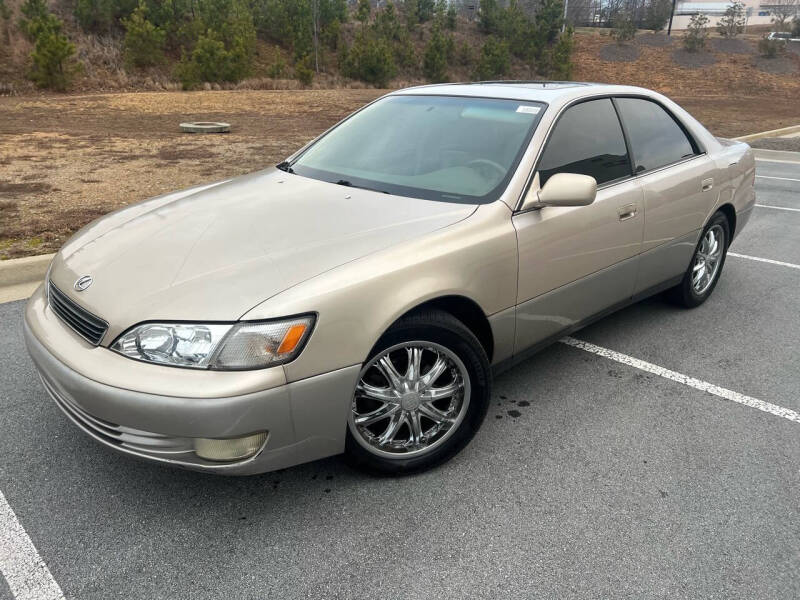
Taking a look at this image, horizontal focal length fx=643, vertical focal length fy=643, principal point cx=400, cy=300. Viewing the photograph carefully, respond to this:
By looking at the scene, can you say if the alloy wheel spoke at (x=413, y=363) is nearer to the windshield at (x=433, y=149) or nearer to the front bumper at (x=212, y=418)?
the front bumper at (x=212, y=418)

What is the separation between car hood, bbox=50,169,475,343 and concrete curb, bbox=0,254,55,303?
2092 mm

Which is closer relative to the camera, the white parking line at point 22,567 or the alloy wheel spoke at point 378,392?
the white parking line at point 22,567

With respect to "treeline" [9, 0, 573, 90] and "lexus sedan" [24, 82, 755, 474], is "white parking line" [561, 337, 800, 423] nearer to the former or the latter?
"lexus sedan" [24, 82, 755, 474]

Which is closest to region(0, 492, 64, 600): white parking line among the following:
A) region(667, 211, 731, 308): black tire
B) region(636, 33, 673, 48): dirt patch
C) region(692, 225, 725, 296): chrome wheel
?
region(667, 211, 731, 308): black tire

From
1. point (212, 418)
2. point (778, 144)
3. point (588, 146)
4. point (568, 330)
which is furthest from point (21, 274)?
point (778, 144)

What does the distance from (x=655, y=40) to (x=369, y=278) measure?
4816cm

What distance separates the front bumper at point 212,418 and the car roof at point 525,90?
6.39 feet

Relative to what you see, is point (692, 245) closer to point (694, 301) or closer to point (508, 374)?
point (694, 301)

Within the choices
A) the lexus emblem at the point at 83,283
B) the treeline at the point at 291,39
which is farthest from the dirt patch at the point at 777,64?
the lexus emblem at the point at 83,283

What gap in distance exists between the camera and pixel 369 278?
7.97 ft

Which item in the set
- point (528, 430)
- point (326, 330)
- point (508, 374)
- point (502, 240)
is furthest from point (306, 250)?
point (508, 374)

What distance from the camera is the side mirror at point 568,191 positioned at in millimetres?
2930

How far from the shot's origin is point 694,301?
4.69m

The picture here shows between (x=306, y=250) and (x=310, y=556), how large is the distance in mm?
1146
